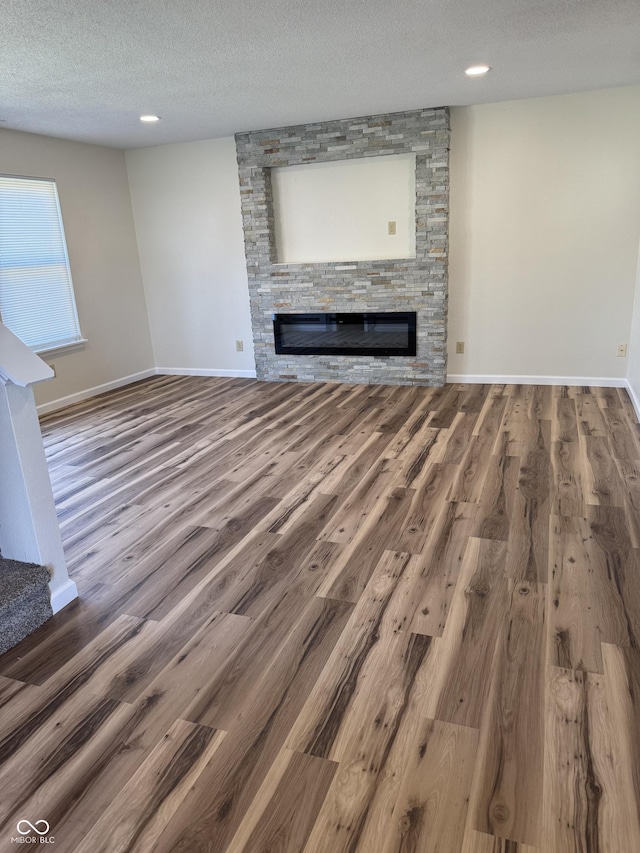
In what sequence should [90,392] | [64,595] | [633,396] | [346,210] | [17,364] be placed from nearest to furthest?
1. [17,364]
2. [64,595]
3. [633,396]
4. [346,210]
5. [90,392]

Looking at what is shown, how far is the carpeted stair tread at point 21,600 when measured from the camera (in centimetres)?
213

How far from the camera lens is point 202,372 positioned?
21.9 ft

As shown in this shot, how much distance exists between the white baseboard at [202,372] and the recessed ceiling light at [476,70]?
138 inches

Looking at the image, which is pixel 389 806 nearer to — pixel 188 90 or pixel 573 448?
pixel 573 448

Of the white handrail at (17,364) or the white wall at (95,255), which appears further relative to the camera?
the white wall at (95,255)

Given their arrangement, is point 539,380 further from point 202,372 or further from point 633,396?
point 202,372

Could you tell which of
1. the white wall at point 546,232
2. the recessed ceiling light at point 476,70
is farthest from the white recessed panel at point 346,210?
the recessed ceiling light at point 476,70

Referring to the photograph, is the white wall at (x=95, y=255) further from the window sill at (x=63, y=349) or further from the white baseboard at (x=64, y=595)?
the white baseboard at (x=64, y=595)

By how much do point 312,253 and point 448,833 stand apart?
5261 mm

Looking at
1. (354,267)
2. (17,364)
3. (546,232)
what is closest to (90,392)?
(354,267)

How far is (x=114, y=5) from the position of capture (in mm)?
2533

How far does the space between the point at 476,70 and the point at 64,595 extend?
3923mm

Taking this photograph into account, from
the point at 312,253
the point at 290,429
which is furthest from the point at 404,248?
the point at 290,429

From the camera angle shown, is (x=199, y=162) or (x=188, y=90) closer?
(x=188, y=90)
